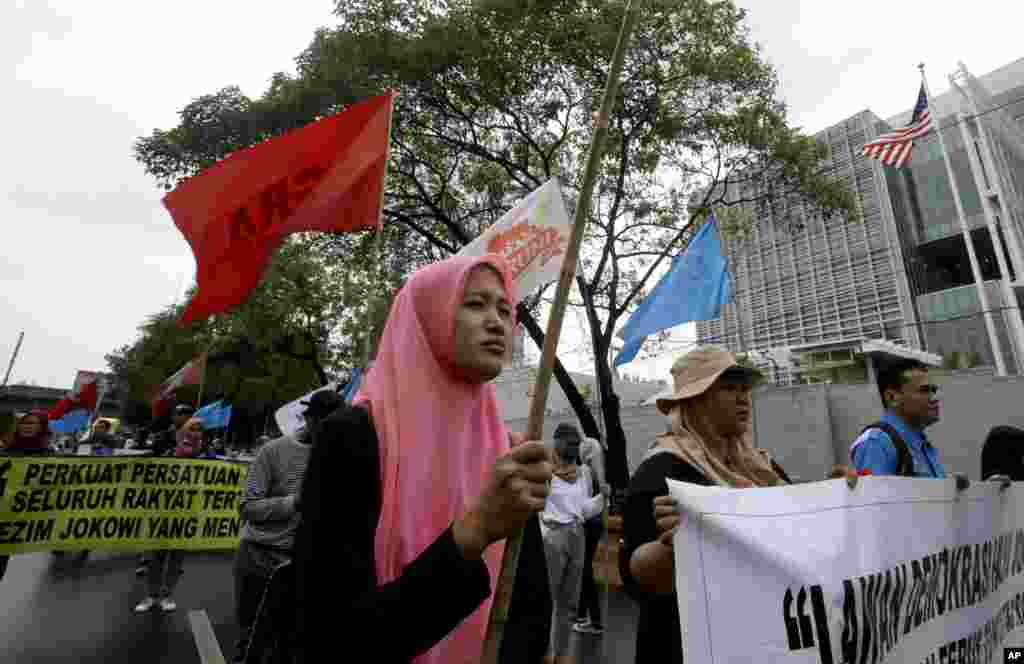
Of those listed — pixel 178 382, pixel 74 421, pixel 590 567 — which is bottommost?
pixel 590 567

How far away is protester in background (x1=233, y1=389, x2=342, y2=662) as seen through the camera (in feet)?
→ 11.3

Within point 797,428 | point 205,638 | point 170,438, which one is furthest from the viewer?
point 797,428

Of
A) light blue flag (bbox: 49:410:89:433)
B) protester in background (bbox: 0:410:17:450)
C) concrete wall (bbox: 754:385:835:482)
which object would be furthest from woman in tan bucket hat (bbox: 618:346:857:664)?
light blue flag (bbox: 49:410:89:433)

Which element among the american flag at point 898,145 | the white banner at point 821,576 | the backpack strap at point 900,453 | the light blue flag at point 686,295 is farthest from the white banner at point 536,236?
the american flag at point 898,145

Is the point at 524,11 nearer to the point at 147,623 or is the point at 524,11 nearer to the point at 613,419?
the point at 613,419

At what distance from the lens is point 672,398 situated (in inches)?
85.9

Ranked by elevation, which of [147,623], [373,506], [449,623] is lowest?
[147,623]

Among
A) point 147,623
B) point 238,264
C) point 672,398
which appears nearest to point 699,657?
point 672,398

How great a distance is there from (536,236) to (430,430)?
4769 mm

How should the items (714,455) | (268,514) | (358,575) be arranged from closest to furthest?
(358,575), (714,455), (268,514)

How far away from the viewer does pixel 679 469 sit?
189cm

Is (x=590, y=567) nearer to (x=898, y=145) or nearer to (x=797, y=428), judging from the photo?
(x=797, y=428)

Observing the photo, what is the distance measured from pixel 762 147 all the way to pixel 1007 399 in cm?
605

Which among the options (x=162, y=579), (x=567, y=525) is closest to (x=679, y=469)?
(x=567, y=525)
